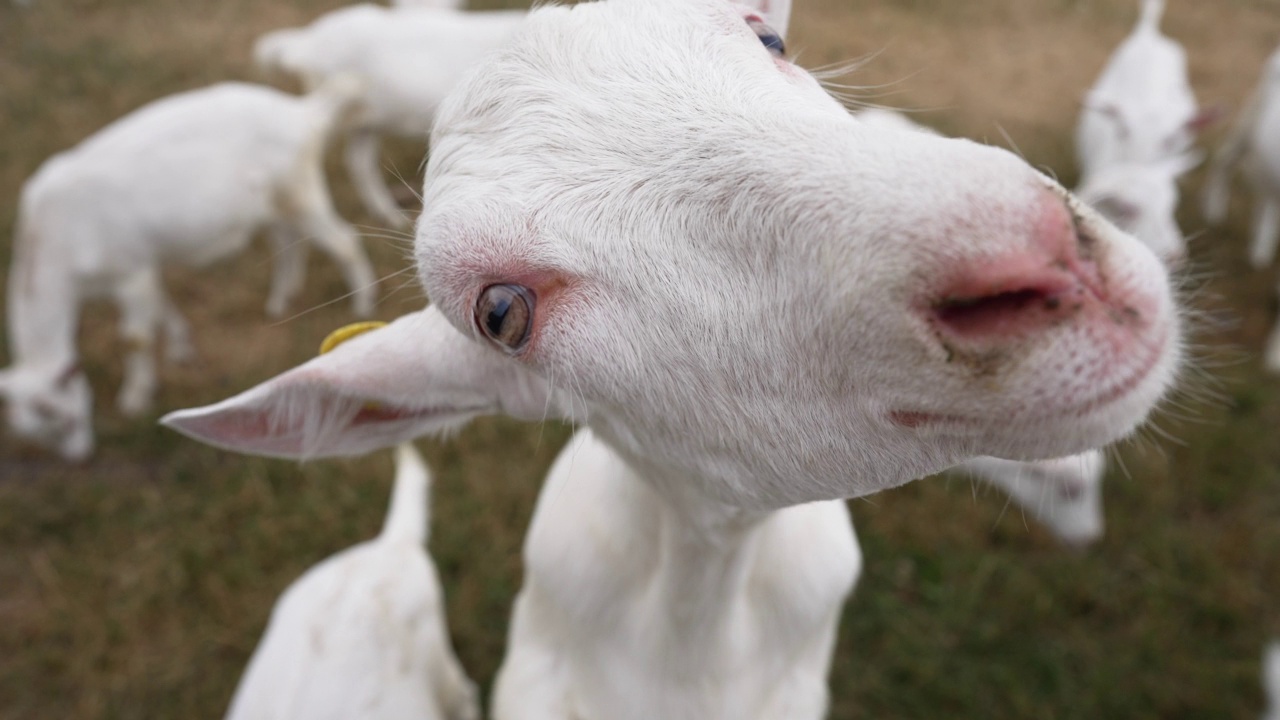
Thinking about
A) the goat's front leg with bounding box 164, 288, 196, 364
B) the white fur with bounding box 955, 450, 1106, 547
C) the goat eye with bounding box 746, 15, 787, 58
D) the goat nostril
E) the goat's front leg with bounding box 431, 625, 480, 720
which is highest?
the goat eye with bounding box 746, 15, 787, 58

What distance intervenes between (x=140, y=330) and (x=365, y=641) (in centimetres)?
280

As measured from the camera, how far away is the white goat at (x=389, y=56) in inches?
204

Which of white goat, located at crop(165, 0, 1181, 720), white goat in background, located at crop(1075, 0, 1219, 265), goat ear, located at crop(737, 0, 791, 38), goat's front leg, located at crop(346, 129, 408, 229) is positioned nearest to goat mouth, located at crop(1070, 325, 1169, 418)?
white goat, located at crop(165, 0, 1181, 720)

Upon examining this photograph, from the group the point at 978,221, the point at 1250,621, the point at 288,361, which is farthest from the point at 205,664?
the point at 1250,621

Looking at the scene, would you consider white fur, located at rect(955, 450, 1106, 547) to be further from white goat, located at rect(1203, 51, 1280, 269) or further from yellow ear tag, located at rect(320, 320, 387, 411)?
yellow ear tag, located at rect(320, 320, 387, 411)

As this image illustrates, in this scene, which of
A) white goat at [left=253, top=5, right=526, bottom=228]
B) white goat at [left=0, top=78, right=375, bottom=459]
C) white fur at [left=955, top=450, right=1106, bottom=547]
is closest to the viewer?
white fur at [left=955, top=450, right=1106, bottom=547]

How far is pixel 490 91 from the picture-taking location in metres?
1.20

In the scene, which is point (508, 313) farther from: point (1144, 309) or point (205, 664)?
point (205, 664)

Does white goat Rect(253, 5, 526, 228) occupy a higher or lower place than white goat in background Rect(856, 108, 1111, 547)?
higher

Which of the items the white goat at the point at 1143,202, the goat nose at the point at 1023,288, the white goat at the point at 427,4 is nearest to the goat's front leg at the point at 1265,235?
the white goat at the point at 1143,202

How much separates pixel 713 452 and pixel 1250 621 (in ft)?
11.4

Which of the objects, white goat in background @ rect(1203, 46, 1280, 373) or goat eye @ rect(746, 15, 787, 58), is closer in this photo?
goat eye @ rect(746, 15, 787, 58)

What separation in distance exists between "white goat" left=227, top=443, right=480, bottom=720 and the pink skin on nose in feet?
7.53

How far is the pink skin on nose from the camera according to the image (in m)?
0.73
